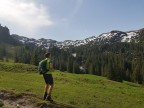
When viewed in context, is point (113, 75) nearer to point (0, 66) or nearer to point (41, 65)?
point (0, 66)

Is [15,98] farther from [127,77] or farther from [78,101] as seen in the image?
[127,77]

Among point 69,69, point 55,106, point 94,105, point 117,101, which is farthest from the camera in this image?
point 69,69

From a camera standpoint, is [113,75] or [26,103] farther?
[113,75]

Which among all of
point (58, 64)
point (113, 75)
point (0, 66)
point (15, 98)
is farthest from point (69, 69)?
point (15, 98)

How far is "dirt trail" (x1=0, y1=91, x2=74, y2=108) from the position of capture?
19766 mm

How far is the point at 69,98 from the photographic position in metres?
28.0

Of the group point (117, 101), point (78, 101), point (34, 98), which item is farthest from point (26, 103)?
point (117, 101)

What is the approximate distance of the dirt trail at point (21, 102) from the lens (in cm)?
1977

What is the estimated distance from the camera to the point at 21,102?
67.9 feet

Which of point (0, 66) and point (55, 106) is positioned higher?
point (0, 66)

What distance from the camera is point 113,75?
10862cm

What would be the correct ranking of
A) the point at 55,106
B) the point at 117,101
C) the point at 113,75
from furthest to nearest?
the point at 113,75 → the point at 117,101 → the point at 55,106

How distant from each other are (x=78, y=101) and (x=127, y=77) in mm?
122445

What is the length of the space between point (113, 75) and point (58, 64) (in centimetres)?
8414
